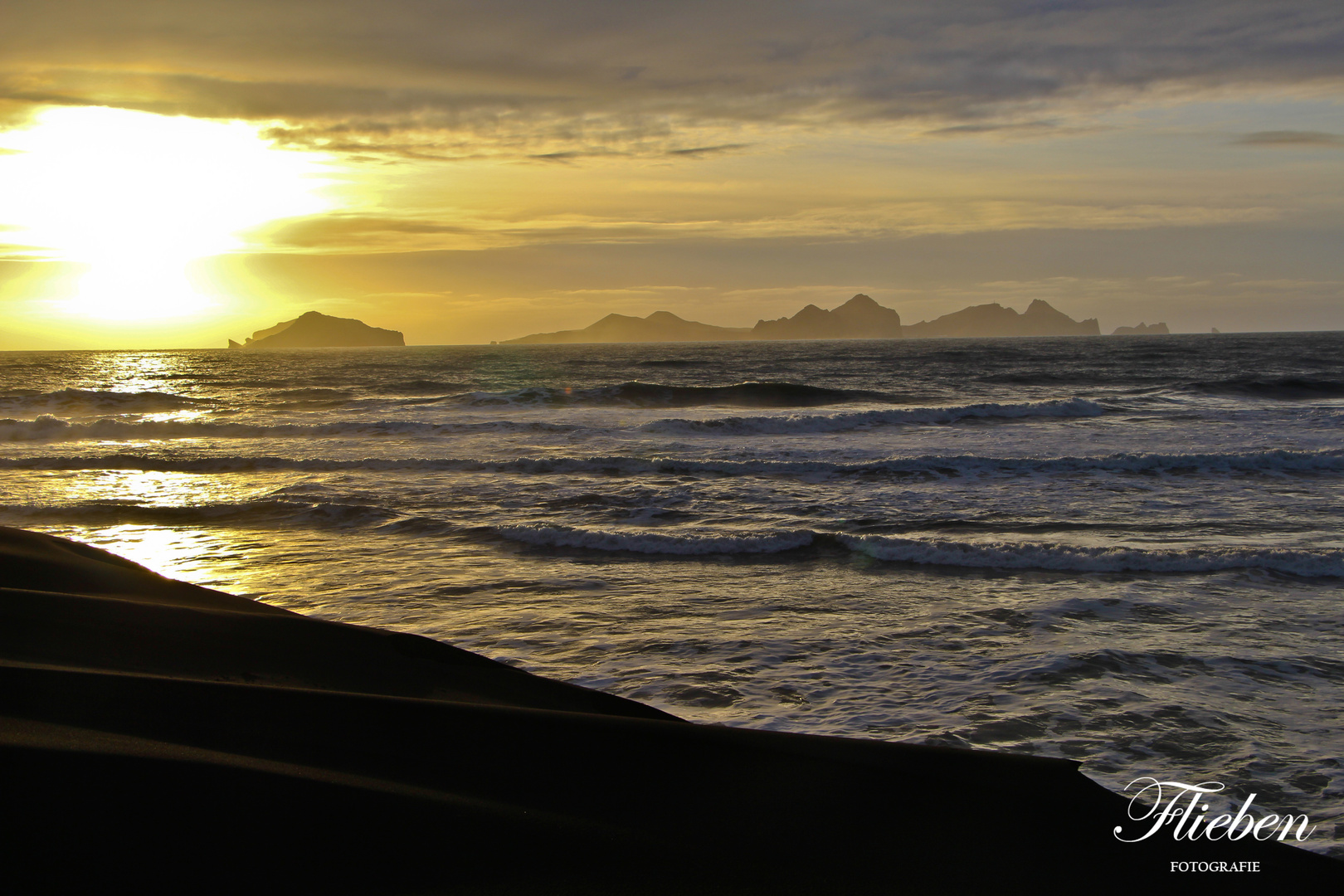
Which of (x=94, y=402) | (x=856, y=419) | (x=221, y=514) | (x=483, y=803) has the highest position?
(x=94, y=402)

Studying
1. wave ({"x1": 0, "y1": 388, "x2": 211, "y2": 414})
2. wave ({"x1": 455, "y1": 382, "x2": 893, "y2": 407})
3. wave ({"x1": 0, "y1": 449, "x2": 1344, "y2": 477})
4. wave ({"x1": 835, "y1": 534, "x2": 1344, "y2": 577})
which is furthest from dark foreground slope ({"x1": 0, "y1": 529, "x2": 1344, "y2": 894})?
wave ({"x1": 0, "y1": 388, "x2": 211, "y2": 414})

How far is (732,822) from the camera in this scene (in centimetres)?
309

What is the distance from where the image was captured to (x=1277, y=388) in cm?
3556

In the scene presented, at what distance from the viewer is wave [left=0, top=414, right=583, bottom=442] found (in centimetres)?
2402

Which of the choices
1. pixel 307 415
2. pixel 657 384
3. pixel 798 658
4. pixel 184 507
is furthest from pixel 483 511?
pixel 657 384

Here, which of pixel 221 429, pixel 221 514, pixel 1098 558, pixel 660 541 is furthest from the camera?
pixel 221 429

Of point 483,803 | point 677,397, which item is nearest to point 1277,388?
point 677,397

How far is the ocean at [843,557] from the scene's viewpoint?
16.4 feet

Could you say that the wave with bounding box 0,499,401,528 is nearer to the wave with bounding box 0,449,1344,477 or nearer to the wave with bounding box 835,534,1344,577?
the wave with bounding box 0,449,1344,477

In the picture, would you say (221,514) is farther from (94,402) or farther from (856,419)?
(94,402)

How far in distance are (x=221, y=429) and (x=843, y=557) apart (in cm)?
2360

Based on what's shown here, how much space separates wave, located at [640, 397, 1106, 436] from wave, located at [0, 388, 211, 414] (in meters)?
23.2

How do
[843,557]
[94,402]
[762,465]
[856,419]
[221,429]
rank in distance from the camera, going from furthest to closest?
1. [94,402]
2. [221,429]
3. [856,419]
4. [762,465]
5. [843,557]

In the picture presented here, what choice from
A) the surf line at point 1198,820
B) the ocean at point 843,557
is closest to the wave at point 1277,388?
the ocean at point 843,557
